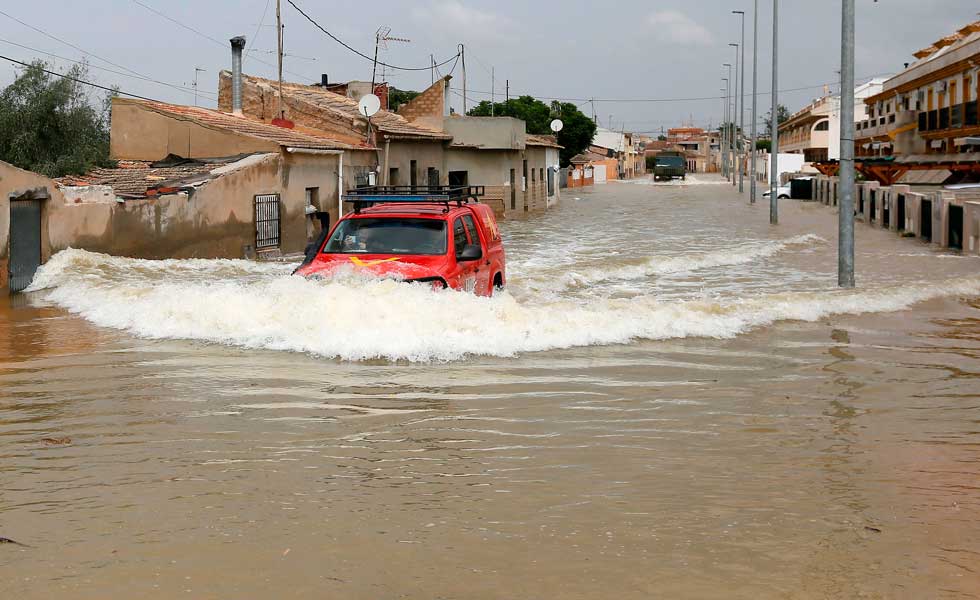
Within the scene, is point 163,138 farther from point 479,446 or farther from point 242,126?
point 479,446

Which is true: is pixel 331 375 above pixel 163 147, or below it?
below

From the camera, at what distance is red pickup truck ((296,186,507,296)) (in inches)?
513

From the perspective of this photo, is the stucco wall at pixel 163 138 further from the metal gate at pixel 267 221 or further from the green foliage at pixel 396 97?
the green foliage at pixel 396 97

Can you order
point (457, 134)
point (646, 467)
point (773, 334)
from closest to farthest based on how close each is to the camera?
point (646, 467) < point (773, 334) < point (457, 134)

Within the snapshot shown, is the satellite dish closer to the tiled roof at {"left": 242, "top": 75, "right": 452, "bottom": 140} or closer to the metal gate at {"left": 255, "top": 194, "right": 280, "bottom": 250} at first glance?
the tiled roof at {"left": 242, "top": 75, "right": 452, "bottom": 140}

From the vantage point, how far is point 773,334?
13.7 metres

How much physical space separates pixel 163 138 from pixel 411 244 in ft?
52.4

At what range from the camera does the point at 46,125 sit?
127ft

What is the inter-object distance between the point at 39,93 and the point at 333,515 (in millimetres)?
36422

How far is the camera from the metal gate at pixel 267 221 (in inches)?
1009

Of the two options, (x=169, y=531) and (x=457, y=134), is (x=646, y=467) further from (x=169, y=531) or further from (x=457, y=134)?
(x=457, y=134)

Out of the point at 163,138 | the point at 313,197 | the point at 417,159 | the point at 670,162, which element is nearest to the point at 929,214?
the point at 313,197

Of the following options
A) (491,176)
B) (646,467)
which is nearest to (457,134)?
(491,176)

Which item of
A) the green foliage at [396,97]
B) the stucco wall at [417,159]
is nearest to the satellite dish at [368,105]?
the stucco wall at [417,159]
